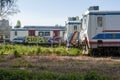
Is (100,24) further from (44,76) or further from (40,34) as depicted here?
(40,34)

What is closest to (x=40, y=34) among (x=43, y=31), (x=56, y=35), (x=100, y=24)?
(x=43, y=31)

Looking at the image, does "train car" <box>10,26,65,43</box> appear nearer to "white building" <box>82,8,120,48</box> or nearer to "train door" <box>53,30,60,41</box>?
"train door" <box>53,30,60,41</box>

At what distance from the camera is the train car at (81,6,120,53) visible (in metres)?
24.5

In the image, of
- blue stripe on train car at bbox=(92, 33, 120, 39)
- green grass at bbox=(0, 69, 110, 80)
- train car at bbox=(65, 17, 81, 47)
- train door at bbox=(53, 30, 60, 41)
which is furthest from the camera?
train door at bbox=(53, 30, 60, 41)

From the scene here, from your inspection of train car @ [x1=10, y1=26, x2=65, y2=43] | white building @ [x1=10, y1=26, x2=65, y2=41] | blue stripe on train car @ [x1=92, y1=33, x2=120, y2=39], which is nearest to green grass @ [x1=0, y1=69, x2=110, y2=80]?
blue stripe on train car @ [x1=92, y1=33, x2=120, y2=39]

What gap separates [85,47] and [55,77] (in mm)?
15327

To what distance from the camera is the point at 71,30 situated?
3516cm

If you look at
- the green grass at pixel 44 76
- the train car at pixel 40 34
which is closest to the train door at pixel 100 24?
the green grass at pixel 44 76

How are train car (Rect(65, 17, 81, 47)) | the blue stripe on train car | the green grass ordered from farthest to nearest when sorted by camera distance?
train car (Rect(65, 17, 81, 47)), the blue stripe on train car, the green grass

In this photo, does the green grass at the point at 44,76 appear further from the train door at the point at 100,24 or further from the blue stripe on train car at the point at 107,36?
the train door at the point at 100,24

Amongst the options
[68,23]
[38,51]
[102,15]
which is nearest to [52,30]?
[68,23]

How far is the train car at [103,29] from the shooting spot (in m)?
24.5

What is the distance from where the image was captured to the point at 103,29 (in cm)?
2447

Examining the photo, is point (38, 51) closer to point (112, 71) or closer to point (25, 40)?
point (112, 71)
